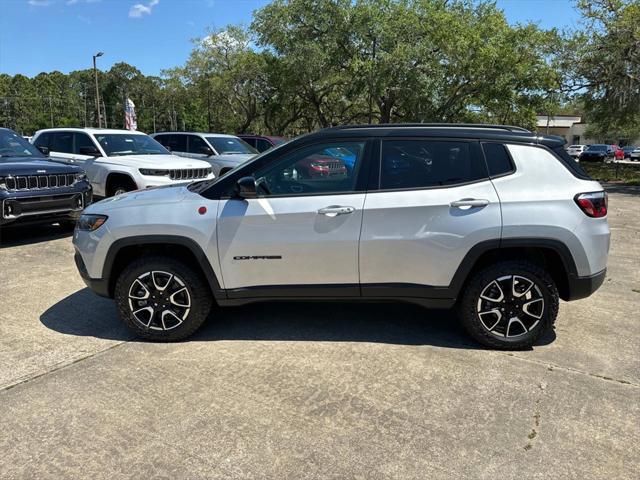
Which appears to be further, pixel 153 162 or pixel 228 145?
pixel 228 145

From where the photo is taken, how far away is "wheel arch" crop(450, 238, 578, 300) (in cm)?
374

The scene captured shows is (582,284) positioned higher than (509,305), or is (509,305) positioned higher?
(582,284)

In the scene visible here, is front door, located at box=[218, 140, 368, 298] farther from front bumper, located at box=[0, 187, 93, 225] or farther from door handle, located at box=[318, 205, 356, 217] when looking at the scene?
front bumper, located at box=[0, 187, 93, 225]

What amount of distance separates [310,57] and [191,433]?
2457 cm

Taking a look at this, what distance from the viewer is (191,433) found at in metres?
2.89

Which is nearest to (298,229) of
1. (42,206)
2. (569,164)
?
(569,164)

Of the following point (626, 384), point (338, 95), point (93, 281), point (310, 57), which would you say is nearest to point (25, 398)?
point (93, 281)

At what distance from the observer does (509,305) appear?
12.7 ft

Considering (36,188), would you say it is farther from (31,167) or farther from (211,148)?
(211,148)

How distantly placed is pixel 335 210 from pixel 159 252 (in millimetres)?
1529

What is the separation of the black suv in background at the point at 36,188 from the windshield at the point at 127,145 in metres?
1.68

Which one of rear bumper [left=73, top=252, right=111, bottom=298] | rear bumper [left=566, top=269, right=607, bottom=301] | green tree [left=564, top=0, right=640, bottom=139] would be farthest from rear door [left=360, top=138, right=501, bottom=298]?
green tree [left=564, top=0, right=640, bottom=139]

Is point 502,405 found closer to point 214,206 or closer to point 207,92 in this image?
point 214,206

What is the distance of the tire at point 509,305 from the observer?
381cm
